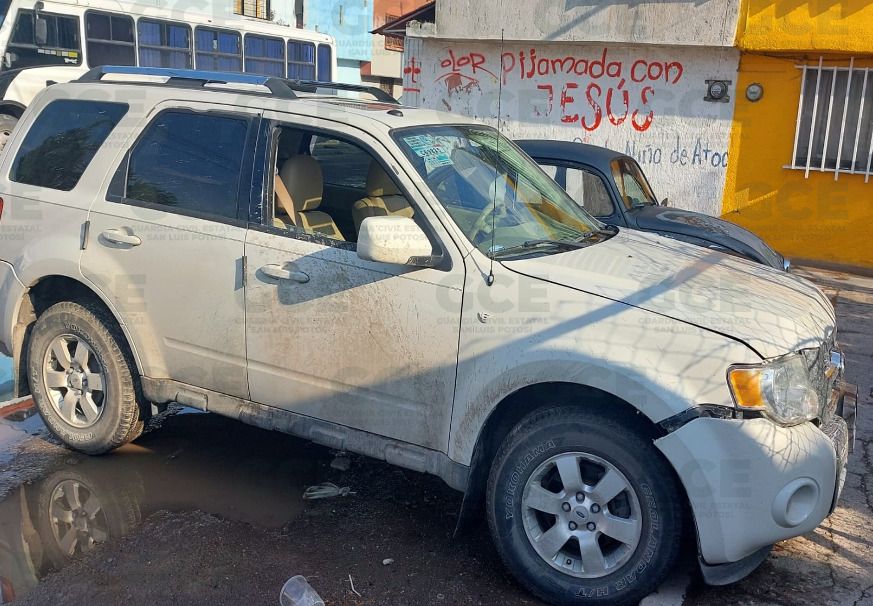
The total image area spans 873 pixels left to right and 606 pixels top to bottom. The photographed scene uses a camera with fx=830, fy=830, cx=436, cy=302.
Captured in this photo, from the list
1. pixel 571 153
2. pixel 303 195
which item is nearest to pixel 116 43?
pixel 571 153

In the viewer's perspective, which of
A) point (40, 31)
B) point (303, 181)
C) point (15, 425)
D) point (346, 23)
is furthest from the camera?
point (346, 23)

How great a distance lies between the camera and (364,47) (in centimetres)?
3228

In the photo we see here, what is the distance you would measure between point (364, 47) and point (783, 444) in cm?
3132

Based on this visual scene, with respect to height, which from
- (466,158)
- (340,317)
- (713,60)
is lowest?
(340,317)

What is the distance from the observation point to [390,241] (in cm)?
343

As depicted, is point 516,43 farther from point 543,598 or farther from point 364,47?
point 364,47

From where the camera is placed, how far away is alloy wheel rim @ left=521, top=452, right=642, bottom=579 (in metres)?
3.23

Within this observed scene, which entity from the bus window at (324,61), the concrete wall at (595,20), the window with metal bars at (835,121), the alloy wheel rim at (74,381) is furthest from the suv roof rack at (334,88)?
the bus window at (324,61)

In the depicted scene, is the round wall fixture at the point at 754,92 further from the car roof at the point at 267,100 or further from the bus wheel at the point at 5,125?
the bus wheel at the point at 5,125

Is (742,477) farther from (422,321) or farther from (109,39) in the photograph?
(109,39)

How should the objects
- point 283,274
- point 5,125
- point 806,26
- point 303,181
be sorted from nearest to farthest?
point 283,274 → point 303,181 → point 806,26 → point 5,125

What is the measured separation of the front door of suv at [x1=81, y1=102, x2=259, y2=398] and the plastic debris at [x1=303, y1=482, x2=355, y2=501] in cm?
65

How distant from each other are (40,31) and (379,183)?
10504mm

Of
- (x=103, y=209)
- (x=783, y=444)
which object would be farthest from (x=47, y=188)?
(x=783, y=444)
